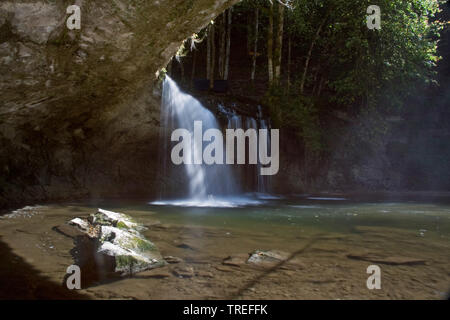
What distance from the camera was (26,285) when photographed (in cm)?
286

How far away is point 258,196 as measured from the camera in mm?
13008

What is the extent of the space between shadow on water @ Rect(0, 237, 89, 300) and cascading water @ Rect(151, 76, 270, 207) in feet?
25.4

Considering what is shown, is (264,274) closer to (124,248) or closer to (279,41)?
(124,248)

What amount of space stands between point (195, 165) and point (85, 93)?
5098 millimetres

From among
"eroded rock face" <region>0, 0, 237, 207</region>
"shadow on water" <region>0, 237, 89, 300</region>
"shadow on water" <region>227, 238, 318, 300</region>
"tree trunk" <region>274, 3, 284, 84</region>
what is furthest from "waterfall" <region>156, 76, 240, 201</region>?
"shadow on water" <region>0, 237, 89, 300</region>

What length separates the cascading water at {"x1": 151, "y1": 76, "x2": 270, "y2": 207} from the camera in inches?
441

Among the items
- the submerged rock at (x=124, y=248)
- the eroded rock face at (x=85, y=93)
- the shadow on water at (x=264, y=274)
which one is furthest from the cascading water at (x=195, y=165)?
the shadow on water at (x=264, y=274)

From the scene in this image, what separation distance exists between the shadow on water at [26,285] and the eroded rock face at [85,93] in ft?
13.0

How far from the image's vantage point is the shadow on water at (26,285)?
2664 mm

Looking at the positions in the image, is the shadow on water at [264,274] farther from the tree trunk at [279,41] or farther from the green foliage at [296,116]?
the tree trunk at [279,41]
